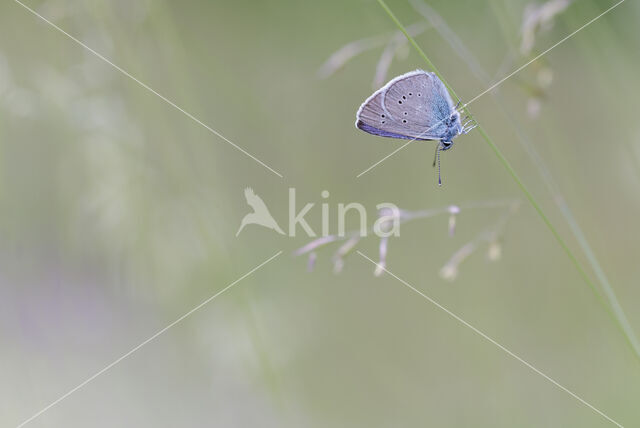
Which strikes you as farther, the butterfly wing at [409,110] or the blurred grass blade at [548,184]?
the butterfly wing at [409,110]

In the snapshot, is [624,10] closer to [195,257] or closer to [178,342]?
[195,257]

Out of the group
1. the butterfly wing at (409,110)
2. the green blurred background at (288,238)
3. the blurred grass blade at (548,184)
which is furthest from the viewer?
the green blurred background at (288,238)

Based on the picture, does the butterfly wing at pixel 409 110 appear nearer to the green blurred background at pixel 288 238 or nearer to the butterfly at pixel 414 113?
the butterfly at pixel 414 113

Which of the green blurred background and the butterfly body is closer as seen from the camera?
the butterfly body

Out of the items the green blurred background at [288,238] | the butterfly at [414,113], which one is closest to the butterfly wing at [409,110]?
the butterfly at [414,113]

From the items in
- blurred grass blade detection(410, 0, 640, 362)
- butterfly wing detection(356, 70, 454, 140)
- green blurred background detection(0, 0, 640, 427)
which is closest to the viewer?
blurred grass blade detection(410, 0, 640, 362)

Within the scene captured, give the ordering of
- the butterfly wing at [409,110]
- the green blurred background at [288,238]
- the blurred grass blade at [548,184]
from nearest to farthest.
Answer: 1. the blurred grass blade at [548,184]
2. the butterfly wing at [409,110]
3. the green blurred background at [288,238]

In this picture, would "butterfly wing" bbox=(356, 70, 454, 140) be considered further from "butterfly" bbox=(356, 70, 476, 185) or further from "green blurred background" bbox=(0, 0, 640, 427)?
"green blurred background" bbox=(0, 0, 640, 427)

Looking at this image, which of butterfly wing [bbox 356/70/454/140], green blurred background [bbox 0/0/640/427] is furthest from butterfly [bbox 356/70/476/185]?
green blurred background [bbox 0/0/640/427]
